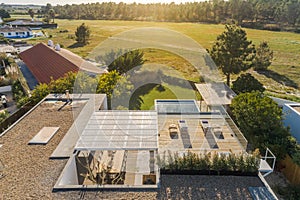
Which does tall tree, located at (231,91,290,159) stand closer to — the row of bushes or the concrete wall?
the concrete wall

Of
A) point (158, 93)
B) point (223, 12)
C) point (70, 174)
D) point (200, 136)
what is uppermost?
point (223, 12)

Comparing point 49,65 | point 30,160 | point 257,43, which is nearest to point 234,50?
point 49,65

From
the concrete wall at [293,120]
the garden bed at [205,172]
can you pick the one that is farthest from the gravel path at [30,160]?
the concrete wall at [293,120]

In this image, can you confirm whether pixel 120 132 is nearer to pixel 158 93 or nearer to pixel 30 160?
pixel 30 160

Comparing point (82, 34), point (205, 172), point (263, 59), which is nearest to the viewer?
point (205, 172)

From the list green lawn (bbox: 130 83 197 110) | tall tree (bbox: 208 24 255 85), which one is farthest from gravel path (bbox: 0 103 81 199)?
tall tree (bbox: 208 24 255 85)

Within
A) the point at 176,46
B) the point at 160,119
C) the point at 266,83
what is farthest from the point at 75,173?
the point at 176,46

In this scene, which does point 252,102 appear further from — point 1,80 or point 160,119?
point 1,80
